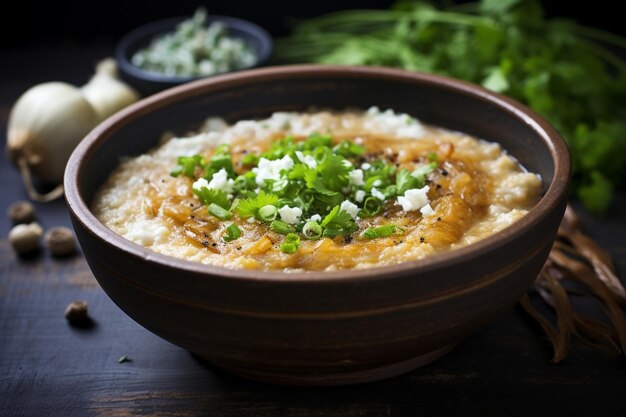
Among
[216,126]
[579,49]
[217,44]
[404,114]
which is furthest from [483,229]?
[217,44]

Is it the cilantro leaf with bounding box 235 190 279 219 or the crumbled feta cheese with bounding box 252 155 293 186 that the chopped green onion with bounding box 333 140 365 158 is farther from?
the cilantro leaf with bounding box 235 190 279 219

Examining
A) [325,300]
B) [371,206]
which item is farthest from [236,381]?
[371,206]

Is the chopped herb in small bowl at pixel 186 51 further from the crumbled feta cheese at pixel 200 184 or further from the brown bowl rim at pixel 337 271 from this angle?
the crumbled feta cheese at pixel 200 184

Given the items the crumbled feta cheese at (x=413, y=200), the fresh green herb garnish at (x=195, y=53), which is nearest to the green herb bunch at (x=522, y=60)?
the fresh green herb garnish at (x=195, y=53)

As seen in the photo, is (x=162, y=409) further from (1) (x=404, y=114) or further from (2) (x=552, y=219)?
(1) (x=404, y=114)

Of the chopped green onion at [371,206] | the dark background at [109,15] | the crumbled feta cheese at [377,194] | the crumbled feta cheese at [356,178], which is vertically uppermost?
the crumbled feta cheese at [356,178]

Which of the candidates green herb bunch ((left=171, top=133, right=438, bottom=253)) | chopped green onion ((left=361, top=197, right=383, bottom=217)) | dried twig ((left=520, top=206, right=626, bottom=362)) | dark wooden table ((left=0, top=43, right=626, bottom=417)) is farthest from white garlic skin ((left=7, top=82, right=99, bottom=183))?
dried twig ((left=520, top=206, right=626, bottom=362))
